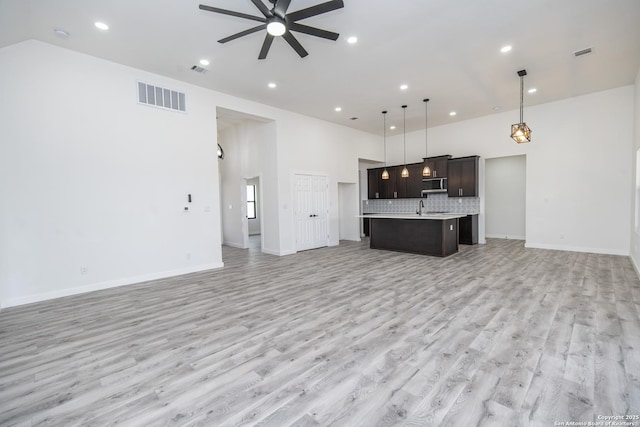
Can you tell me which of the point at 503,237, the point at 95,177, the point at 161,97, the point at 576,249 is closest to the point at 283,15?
the point at 161,97

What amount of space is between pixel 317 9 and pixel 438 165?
22.2 ft

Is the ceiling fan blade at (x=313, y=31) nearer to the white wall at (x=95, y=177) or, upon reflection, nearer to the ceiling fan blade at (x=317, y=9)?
the ceiling fan blade at (x=317, y=9)

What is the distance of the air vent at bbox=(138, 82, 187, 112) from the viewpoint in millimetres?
4945

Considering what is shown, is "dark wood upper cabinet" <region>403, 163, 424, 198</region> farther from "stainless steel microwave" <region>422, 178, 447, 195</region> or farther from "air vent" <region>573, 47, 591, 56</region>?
"air vent" <region>573, 47, 591, 56</region>

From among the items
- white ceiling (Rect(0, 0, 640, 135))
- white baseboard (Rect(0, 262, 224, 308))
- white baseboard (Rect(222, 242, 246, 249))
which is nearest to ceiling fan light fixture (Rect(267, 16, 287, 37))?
white ceiling (Rect(0, 0, 640, 135))

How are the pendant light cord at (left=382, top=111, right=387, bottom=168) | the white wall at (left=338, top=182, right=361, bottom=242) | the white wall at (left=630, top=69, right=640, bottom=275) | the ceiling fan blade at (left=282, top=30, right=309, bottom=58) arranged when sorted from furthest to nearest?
the white wall at (left=338, top=182, right=361, bottom=242), the pendant light cord at (left=382, top=111, right=387, bottom=168), the white wall at (left=630, top=69, right=640, bottom=275), the ceiling fan blade at (left=282, top=30, right=309, bottom=58)

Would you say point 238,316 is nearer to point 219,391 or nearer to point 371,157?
point 219,391

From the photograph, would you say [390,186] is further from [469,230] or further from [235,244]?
[235,244]

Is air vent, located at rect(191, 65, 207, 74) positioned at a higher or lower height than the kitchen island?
higher

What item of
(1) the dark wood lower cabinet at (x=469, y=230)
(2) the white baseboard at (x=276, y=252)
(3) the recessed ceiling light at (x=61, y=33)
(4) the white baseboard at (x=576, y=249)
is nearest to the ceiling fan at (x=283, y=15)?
(3) the recessed ceiling light at (x=61, y=33)

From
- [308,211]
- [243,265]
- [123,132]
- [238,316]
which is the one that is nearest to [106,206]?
[123,132]

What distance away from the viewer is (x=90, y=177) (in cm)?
441

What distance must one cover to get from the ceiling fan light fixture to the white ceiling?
55cm

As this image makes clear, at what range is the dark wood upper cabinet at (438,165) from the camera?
8.41 m
